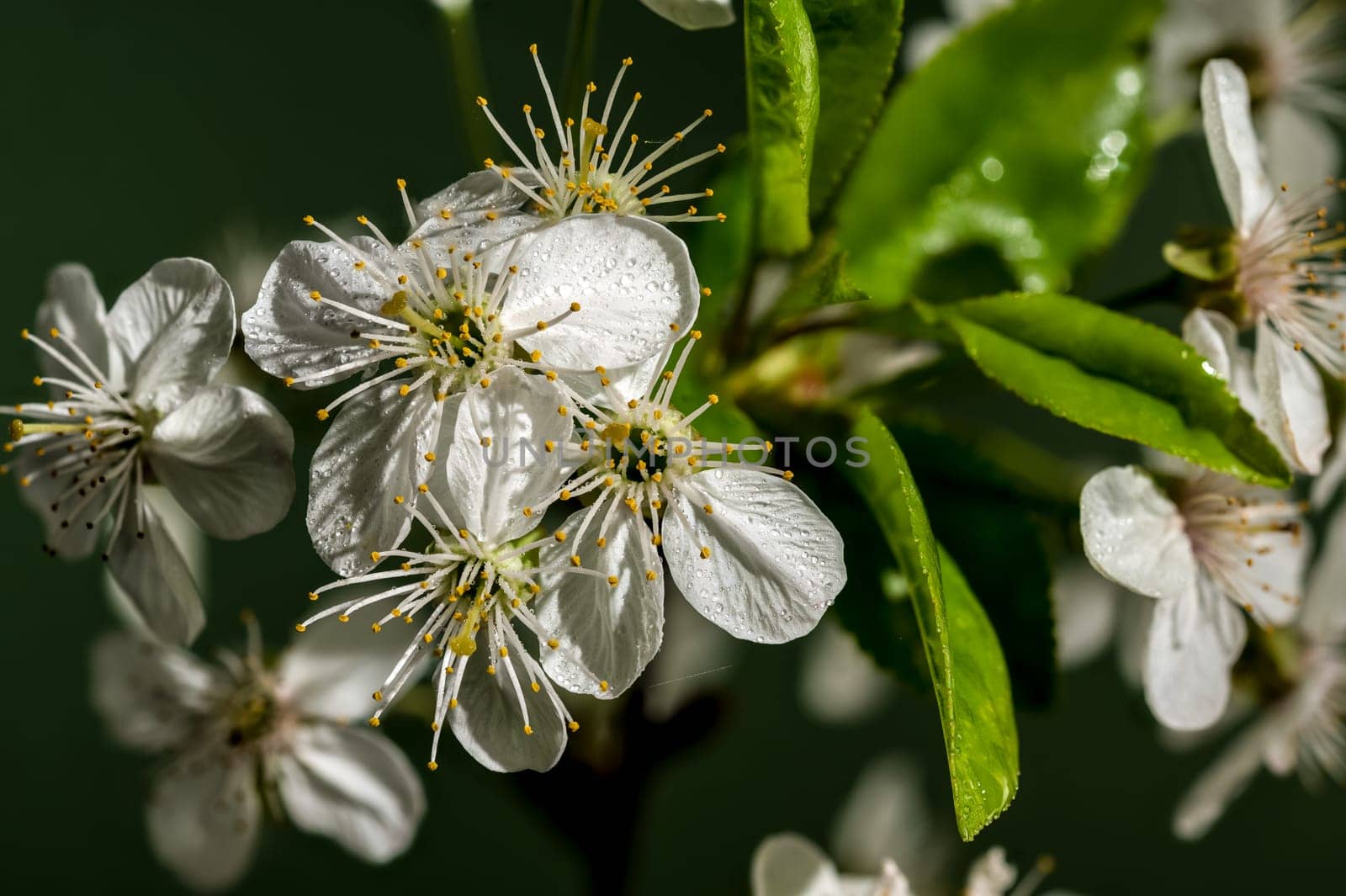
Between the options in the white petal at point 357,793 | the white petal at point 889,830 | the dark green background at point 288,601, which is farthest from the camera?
the dark green background at point 288,601

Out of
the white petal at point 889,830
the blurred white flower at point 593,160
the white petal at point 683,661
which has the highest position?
the blurred white flower at point 593,160

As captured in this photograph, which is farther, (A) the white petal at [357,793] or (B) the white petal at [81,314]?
(A) the white petal at [357,793]

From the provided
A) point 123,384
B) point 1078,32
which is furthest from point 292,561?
point 1078,32

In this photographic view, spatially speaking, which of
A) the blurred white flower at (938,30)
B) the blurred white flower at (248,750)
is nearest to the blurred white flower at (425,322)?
the blurred white flower at (248,750)

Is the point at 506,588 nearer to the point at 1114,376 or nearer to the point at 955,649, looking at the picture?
the point at 955,649

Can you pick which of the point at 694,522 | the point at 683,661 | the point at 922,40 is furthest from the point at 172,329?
the point at 922,40

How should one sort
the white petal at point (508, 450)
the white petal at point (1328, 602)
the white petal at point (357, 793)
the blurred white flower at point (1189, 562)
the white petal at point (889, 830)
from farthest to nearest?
the white petal at point (889, 830) < the white petal at point (1328, 602) < the white petal at point (357, 793) < the blurred white flower at point (1189, 562) < the white petal at point (508, 450)

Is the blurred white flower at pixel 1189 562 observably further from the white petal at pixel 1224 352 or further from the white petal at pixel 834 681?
the white petal at pixel 834 681

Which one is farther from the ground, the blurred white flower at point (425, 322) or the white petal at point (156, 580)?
the blurred white flower at point (425, 322)
